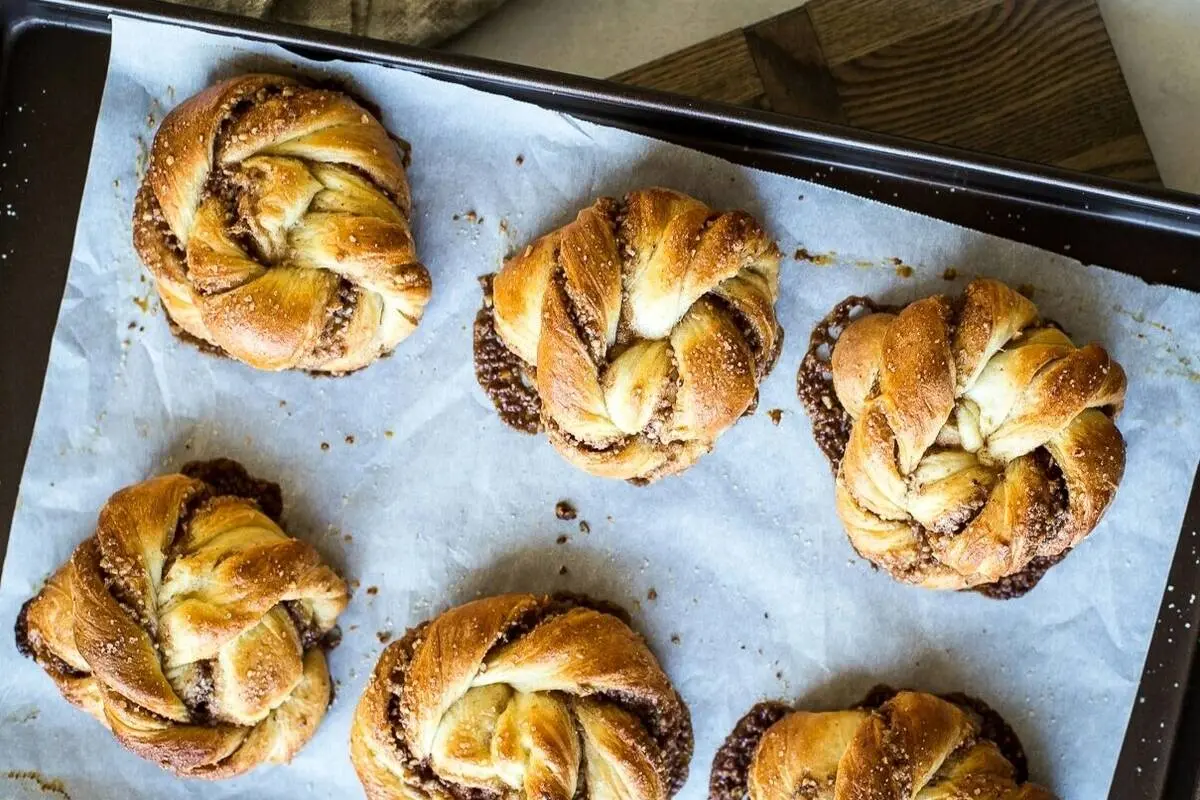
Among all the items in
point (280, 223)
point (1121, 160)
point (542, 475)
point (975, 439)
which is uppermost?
point (1121, 160)

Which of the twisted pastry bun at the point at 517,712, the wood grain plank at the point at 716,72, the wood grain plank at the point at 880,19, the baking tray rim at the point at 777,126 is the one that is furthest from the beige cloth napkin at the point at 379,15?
the twisted pastry bun at the point at 517,712

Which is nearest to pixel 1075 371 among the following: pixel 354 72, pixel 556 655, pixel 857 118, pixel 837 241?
pixel 837 241

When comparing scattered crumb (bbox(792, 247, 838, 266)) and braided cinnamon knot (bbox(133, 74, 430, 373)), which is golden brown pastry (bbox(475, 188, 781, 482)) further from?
braided cinnamon knot (bbox(133, 74, 430, 373))

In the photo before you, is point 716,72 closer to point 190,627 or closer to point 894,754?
point 894,754

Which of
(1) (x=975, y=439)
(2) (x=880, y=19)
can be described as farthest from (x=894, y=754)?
(2) (x=880, y=19)

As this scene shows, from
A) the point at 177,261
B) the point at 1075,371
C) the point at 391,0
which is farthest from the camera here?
the point at 391,0

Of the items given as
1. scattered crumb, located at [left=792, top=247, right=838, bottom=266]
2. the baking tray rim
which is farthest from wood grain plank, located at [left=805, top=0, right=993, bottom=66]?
scattered crumb, located at [left=792, top=247, right=838, bottom=266]

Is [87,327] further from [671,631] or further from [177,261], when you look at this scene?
[671,631]
